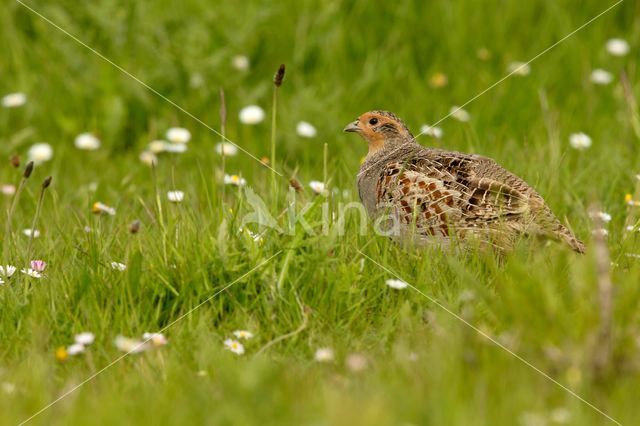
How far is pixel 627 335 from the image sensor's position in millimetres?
3744

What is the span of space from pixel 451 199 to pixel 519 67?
131 inches

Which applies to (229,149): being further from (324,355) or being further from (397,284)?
(324,355)

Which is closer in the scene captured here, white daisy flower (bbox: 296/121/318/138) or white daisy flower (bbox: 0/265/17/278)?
white daisy flower (bbox: 0/265/17/278)

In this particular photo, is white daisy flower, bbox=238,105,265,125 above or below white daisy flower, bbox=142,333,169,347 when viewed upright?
above

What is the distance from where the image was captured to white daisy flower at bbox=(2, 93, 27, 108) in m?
8.02

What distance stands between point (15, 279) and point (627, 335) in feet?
9.39

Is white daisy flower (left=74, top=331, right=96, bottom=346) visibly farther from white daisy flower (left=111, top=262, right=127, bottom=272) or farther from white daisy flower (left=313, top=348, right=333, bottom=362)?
white daisy flower (left=313, top=348, right=333, bottom=362)

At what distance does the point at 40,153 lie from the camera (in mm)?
7676

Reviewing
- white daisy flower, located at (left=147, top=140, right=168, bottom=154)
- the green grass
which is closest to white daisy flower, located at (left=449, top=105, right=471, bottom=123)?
the green grass

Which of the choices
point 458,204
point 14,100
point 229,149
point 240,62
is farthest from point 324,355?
point 14,100

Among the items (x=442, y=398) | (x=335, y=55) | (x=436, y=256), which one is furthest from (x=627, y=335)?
(x=335, y=55)

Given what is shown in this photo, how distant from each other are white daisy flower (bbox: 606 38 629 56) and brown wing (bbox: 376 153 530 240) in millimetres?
3747

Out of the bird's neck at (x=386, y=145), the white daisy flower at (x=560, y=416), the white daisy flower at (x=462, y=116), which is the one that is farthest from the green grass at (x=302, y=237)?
the bird's neck at (x=386, y=145)

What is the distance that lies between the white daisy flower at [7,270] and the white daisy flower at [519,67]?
4673 millimetres
